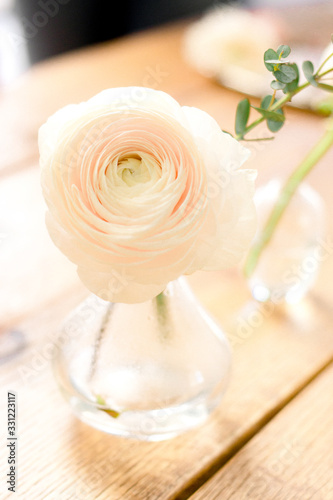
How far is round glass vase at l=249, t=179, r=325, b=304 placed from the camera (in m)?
0.67

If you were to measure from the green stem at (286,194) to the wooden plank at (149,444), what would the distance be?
0.07 m

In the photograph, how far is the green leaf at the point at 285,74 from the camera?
1.35ft

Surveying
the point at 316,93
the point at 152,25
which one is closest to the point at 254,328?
the point at 316,93

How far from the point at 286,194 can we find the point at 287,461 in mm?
275

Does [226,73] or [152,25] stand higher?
[226,73]

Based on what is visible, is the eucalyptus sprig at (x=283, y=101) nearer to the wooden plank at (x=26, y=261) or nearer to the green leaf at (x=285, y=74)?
the green leaf at (x=285, y=74)

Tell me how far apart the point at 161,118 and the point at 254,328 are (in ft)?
1.10

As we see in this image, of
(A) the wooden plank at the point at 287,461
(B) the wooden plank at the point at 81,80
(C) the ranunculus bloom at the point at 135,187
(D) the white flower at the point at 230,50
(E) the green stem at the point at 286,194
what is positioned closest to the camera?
(C) the ranunculus bloom at the point at 135,187

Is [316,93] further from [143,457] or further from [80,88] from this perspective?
[143,457]

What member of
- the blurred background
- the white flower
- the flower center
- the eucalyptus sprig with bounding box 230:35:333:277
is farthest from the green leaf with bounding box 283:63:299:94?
the blurred background

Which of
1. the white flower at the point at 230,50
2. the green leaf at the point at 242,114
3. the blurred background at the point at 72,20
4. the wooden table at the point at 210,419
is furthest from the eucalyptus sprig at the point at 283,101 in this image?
the blurred background at the point at 72,20

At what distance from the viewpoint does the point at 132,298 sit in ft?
1.24

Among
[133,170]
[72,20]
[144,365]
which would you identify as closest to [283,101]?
[133,170]

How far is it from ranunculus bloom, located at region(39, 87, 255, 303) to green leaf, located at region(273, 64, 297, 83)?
8 centimetres
